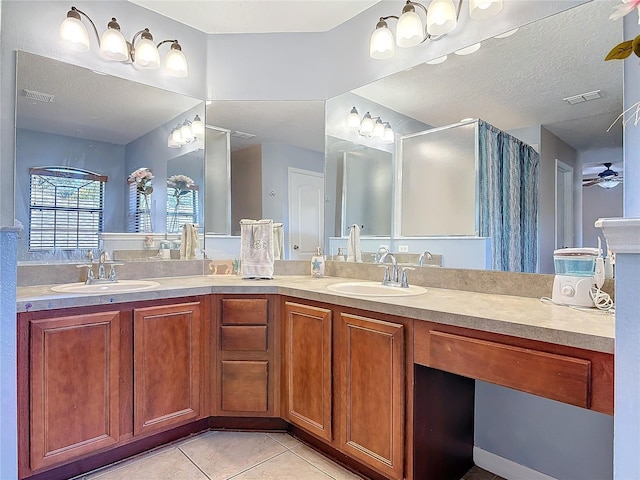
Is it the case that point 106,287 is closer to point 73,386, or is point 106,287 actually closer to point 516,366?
point 73,386

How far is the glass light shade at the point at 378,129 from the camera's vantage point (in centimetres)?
232

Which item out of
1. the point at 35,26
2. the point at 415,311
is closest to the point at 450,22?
the point at 415,311

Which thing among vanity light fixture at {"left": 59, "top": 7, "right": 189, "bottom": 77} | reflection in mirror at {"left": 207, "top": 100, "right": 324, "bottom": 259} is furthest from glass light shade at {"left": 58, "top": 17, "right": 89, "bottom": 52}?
reflection in mirror at {"left": 207, "top": 100, "right": 324, "bottom": 259}

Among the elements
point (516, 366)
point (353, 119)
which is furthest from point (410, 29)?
point (516, 366)

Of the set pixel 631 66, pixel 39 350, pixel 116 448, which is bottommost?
pixel 116 448

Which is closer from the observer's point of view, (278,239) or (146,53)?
(146,53)

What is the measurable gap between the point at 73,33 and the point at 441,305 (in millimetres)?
2368

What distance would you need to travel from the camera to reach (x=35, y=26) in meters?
1.98

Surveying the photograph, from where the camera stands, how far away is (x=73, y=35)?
2033 mm

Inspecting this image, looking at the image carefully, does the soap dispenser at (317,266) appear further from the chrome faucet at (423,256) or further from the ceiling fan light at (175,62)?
the ceiling fan light at (175,62)

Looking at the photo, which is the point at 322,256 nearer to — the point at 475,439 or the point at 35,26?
the point at 475,439

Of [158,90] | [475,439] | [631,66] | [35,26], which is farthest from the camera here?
[158,90]

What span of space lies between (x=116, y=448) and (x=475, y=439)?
1.76 m

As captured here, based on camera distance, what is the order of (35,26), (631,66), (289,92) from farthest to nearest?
(289,92), (35,26), (631,66)
